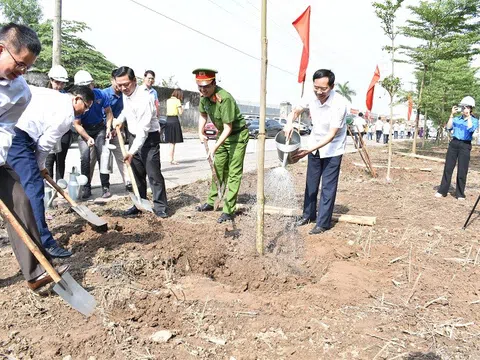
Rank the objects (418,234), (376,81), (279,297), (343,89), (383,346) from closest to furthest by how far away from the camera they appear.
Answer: (383,346) < (279,297) < (418,234) < (376,81) < (343,89)

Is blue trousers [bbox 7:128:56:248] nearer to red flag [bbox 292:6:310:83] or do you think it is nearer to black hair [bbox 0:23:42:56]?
black hair [bbox 0:23:42:56]

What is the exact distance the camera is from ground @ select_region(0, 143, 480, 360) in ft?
7.62

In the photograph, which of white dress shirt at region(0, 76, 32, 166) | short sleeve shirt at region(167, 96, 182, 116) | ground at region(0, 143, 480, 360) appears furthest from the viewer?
short sleeve shirt at region(167, 96, 182, 116)

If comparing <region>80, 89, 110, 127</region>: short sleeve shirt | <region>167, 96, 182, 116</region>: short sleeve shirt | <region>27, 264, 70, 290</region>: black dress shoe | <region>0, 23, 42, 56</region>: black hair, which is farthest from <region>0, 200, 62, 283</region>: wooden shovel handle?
<region>167, 96, 182, 116</region>: short sleeve shirt

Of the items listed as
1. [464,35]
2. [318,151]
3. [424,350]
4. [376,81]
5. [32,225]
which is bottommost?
[424,350]

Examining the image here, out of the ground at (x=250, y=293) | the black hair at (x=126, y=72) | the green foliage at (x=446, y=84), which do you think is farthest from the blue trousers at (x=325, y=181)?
the green foliage at (x=446, y=84)

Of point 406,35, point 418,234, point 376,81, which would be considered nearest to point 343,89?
point 406,35

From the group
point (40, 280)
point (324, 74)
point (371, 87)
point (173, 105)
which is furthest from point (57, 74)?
point (371, 87)

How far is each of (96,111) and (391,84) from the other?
619cm

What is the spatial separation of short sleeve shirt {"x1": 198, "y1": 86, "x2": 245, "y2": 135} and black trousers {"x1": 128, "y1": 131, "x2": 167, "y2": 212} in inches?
27.8

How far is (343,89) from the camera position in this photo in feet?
241

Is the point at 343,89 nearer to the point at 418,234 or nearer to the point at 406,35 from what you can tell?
the point at 406,35

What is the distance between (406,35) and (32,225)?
15.9 metres

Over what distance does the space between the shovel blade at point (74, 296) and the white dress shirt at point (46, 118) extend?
1.32 metres
